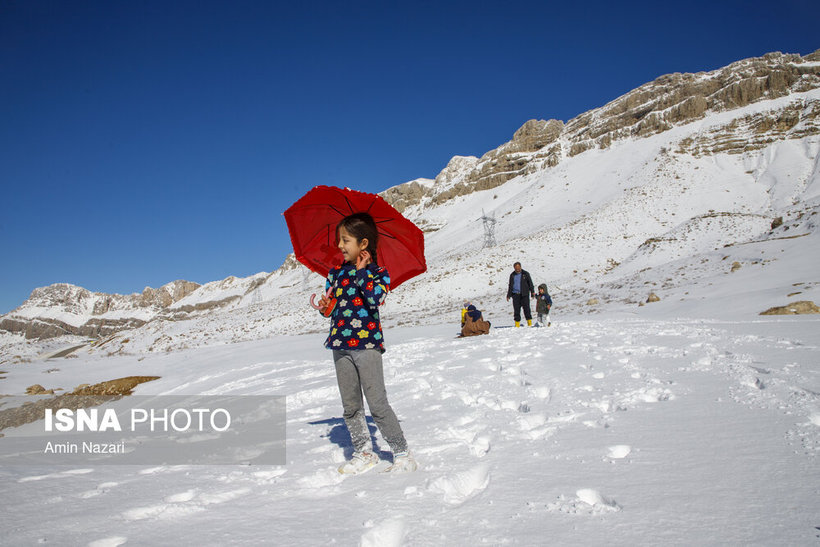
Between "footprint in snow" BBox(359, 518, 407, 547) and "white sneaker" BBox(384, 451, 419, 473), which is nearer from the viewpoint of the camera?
"footprint in snow" BBox(359, 518, 407, 547)

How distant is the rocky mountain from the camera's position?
20.5 metres

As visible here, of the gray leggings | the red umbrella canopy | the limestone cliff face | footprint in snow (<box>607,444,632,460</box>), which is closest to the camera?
footprint in snow (<box>607,444,632,460</box>)

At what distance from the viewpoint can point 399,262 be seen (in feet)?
13.7

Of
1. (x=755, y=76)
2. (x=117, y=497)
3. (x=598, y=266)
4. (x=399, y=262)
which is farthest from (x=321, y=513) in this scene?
(x=755, y=76)

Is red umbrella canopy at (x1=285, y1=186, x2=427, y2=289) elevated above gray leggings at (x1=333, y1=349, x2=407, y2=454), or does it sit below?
above

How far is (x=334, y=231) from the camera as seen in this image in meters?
4.23

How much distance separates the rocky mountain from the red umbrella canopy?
11995 millimetres

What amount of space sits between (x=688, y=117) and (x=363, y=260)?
77.7 meters

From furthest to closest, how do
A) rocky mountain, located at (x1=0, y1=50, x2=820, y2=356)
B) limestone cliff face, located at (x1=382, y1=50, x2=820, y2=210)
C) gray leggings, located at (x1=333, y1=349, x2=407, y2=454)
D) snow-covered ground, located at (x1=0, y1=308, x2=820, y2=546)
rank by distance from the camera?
limestone cliff face, located at (x1=382, y1=50, x2=820, y2=210) → rocky mountain, located at (x1=0, y1=50, x2=820, y2=356) → gray leggings, located at (x1=333, y1=349, x2=407, y2=454) → snow-covered ground, located at (x1=0, y1=308, x2=820, y2=546)

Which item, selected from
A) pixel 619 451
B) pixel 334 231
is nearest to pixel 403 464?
pixel 619 451

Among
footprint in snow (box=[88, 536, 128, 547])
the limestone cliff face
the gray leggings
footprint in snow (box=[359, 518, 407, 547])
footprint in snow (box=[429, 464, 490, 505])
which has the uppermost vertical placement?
the limestone cliff face

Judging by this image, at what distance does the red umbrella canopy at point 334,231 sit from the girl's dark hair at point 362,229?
0.24 meters

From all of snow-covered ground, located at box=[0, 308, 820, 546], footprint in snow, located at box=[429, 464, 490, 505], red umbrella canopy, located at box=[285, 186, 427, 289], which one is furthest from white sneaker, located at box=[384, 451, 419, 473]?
red umbrella canopy, located at box=[285, 186, 427, 289]

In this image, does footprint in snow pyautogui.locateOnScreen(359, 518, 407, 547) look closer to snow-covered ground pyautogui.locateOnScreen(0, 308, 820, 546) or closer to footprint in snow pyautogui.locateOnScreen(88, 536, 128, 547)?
snow-covered ground pyautogui.locateOnScreen(0, 308, 820, 546)
